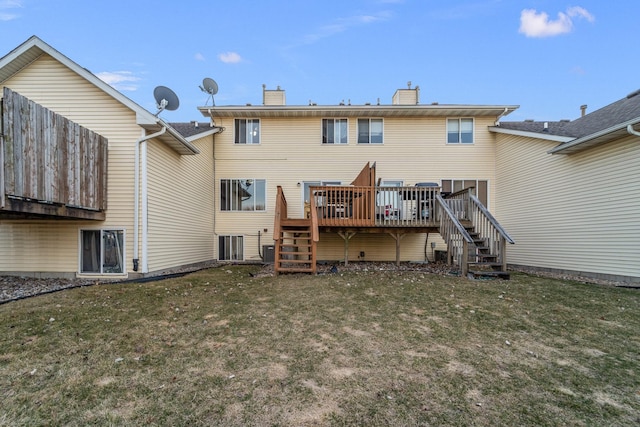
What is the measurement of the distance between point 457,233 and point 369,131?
5.69m

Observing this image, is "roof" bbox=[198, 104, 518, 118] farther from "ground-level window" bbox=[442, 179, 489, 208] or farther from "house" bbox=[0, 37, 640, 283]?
"ground-level window" bbox=[442, 179, 489, 208]

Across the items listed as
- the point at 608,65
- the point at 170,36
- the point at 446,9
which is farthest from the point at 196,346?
the point at 608,65

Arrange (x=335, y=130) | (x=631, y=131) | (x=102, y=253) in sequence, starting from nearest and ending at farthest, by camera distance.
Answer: (x=631, y=131), (x=102, y=253), (x=335, y=130)

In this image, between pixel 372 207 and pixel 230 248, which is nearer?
pixel 372 207

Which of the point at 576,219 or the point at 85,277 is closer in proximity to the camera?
the point at 85,277

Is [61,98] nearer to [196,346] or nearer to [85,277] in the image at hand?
[85,277]

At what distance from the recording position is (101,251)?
24.1 ft

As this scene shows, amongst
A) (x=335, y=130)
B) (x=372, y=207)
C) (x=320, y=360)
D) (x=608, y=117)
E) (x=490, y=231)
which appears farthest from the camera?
(x=335, y=130)

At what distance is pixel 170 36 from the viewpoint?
15047mm

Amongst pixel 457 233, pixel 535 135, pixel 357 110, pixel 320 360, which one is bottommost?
pixel 320 360

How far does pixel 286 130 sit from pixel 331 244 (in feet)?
16.0

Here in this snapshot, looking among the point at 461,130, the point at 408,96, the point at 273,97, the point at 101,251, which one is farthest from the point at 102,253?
the point at 461,130

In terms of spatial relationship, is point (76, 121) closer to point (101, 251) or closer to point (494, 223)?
point (101, 251)

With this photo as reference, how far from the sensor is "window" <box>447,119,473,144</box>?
1142 centimetres
